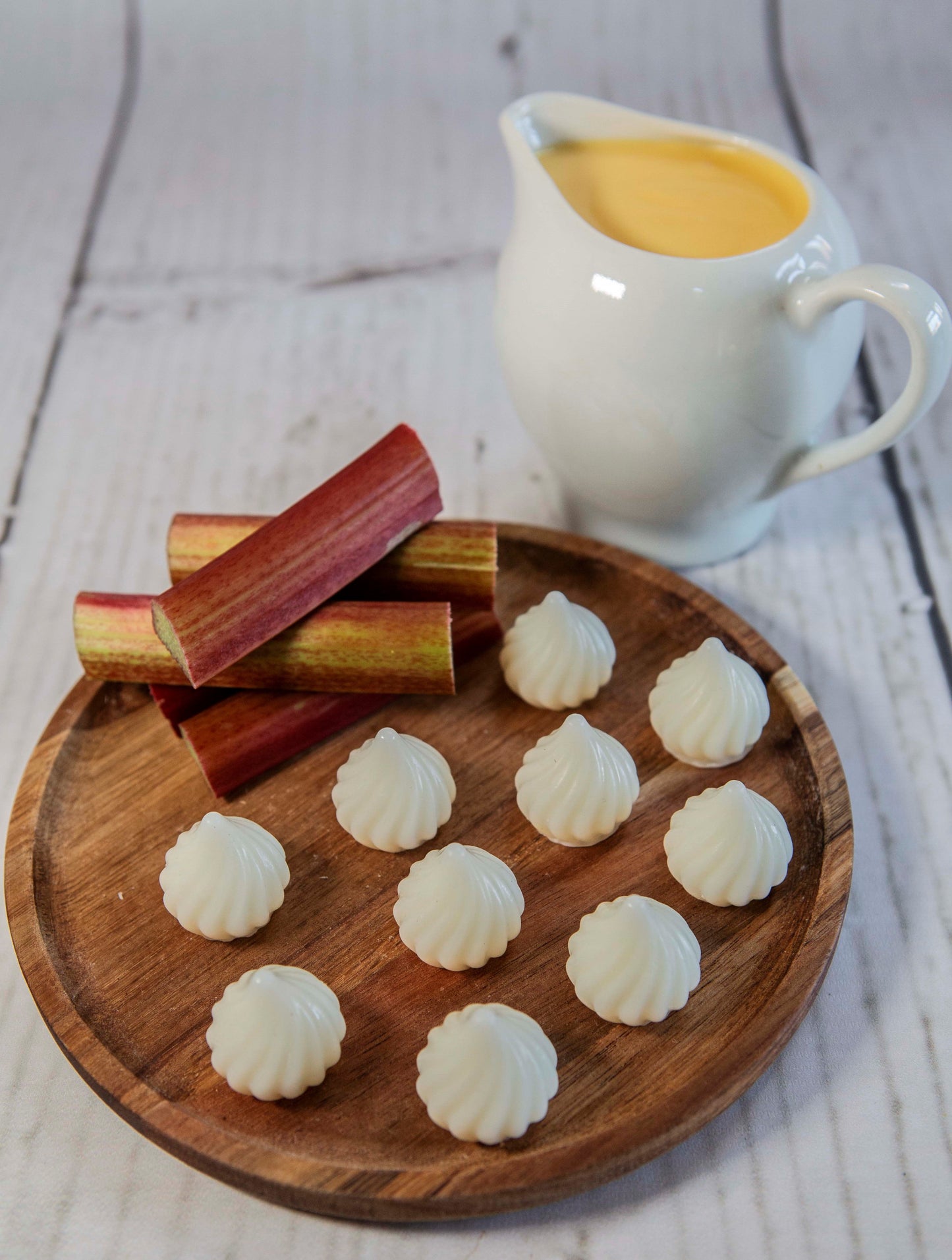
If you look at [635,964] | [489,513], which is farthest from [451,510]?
[635,964]

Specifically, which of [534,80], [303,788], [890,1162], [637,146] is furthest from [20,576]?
[534,80]

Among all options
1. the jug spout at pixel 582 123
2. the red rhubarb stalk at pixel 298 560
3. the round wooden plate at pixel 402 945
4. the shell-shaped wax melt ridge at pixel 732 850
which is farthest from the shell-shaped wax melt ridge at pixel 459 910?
the jug spout at pixel 582 123

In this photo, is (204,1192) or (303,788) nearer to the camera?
(204,1192)

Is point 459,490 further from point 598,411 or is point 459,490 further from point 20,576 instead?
point 20,576

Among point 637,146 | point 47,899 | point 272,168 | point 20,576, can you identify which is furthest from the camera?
point 272,168

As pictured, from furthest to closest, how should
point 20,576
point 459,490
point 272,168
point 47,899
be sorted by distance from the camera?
point 272,168, point 459,490, point 20,576, point 47,899

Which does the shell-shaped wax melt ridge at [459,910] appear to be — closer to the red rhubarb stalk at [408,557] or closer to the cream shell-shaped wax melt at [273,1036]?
the cream shell-shaped wax melt at [273,1036]

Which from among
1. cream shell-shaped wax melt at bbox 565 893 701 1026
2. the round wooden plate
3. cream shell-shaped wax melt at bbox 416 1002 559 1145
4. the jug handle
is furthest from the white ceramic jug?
cream shell-shaped wax melt at bbox 416 1002 559 1145
